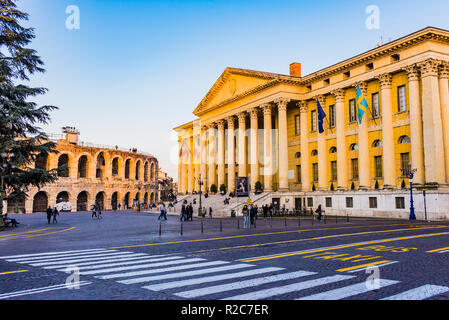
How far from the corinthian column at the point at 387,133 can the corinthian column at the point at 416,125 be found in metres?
2.17

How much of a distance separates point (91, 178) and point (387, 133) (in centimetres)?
5647

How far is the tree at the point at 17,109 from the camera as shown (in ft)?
91.6

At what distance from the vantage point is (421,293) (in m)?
7.11

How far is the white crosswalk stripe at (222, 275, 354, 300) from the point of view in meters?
7.00

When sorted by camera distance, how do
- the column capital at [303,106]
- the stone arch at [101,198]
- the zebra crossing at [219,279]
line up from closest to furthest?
1. the zebra crossing at [219,279]
2. the column capital at [303,106]
3. the stone arch at [101,198]

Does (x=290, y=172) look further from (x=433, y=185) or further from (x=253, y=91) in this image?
(x=433, y=185)

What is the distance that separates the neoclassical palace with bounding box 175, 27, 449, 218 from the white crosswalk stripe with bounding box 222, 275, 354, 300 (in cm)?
2652

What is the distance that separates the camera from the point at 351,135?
41.1 meters

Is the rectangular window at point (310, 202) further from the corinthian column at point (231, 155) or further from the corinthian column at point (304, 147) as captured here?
the corinthian column at point (231, 155)

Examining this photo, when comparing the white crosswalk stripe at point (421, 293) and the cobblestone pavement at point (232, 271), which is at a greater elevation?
the white crosswalk stripe at point (421, 293)

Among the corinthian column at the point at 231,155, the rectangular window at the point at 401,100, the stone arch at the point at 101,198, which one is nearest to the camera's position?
the rectangular window at the point at 401,100

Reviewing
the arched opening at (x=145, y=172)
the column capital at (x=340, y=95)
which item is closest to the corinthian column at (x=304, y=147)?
the column capital at (x=340, y=95)

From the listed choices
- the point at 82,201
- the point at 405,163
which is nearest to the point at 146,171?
the point at 82,201

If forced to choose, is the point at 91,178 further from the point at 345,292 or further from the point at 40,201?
the point at 345,292
